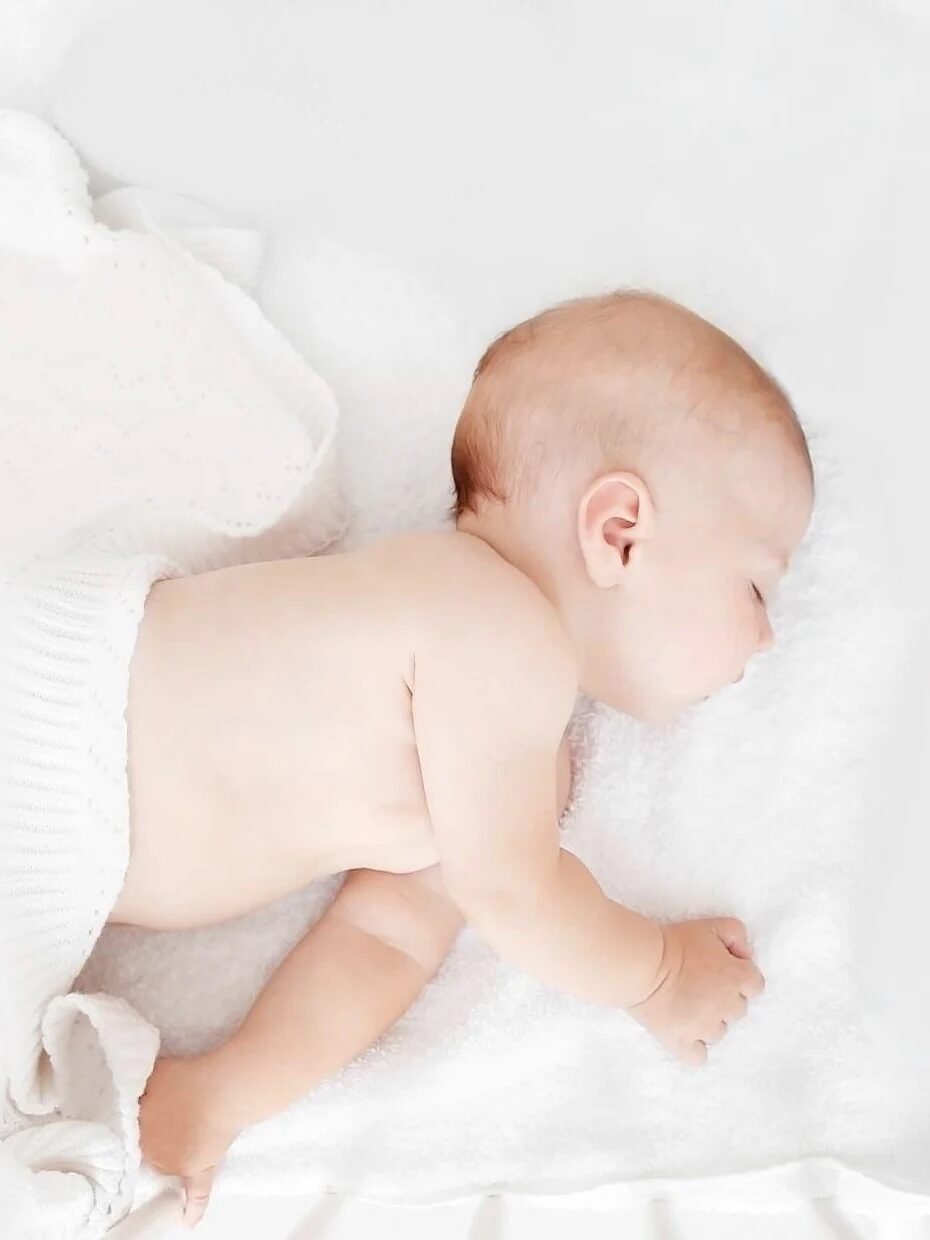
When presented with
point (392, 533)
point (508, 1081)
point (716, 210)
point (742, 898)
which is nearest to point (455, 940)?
point (508, 1081)

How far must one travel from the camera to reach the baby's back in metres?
1.13

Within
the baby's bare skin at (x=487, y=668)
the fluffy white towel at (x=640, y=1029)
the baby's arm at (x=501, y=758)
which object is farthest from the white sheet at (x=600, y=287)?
the baby's arm at (x=501, y=758)

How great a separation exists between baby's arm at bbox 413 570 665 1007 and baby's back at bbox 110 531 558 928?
13mm

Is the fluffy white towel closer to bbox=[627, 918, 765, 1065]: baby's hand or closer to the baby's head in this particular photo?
bbox=[627, 918, 765, 1065]: baby's hand

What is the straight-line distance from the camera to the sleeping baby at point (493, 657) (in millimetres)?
1103

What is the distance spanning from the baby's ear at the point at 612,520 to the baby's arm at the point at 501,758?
0.06 meters

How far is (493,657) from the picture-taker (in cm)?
109

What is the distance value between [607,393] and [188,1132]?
0.71 m

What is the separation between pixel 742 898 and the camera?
1340mm

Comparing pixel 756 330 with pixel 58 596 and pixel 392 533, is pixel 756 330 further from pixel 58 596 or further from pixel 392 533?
pixel 58 596

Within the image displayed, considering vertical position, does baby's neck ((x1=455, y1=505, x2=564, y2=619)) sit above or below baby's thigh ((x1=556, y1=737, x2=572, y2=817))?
above

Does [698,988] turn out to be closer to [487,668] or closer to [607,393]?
[487,668]

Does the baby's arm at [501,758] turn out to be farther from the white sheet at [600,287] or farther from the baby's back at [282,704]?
the white sheet at [600,287]

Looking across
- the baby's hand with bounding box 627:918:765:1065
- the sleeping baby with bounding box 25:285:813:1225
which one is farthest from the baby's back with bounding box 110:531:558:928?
the baby's hand with bounding box 627:918:765:1065
